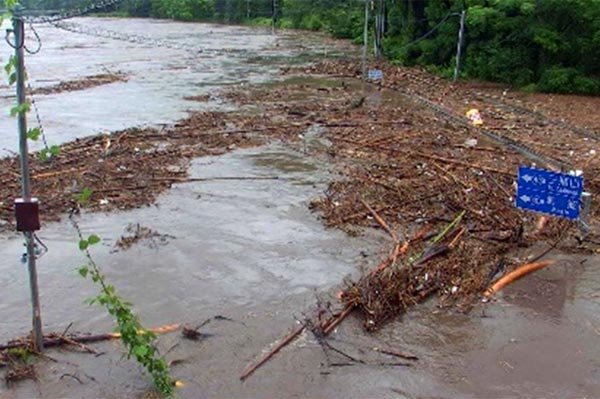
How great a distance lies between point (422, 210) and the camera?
7746 millimetres

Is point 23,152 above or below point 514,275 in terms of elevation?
above

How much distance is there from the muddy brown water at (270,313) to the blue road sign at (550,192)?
1.85 ft

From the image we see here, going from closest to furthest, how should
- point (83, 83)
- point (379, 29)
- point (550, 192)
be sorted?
point (550, 192), point (83, 83), point (379, 29)

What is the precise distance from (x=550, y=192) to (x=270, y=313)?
3.14 metres

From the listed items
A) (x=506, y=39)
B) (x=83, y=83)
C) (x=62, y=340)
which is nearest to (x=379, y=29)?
(x=506, y=39)

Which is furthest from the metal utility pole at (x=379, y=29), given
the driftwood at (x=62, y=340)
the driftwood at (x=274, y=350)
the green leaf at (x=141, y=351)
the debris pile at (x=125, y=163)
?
the green leaf at (x=141, y=351)

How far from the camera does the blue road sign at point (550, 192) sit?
6102 mm

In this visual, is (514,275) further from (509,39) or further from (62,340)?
(509,39)

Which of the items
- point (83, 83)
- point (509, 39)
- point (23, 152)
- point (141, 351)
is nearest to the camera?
point (141, 351)

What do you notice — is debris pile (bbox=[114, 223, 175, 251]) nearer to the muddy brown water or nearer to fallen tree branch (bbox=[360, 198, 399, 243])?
the muddy brown water

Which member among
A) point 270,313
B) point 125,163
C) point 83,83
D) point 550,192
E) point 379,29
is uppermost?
point 379,29

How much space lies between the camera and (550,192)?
626 centimetres

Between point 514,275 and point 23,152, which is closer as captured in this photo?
point 23,152

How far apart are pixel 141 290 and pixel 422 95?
42.0 feet
